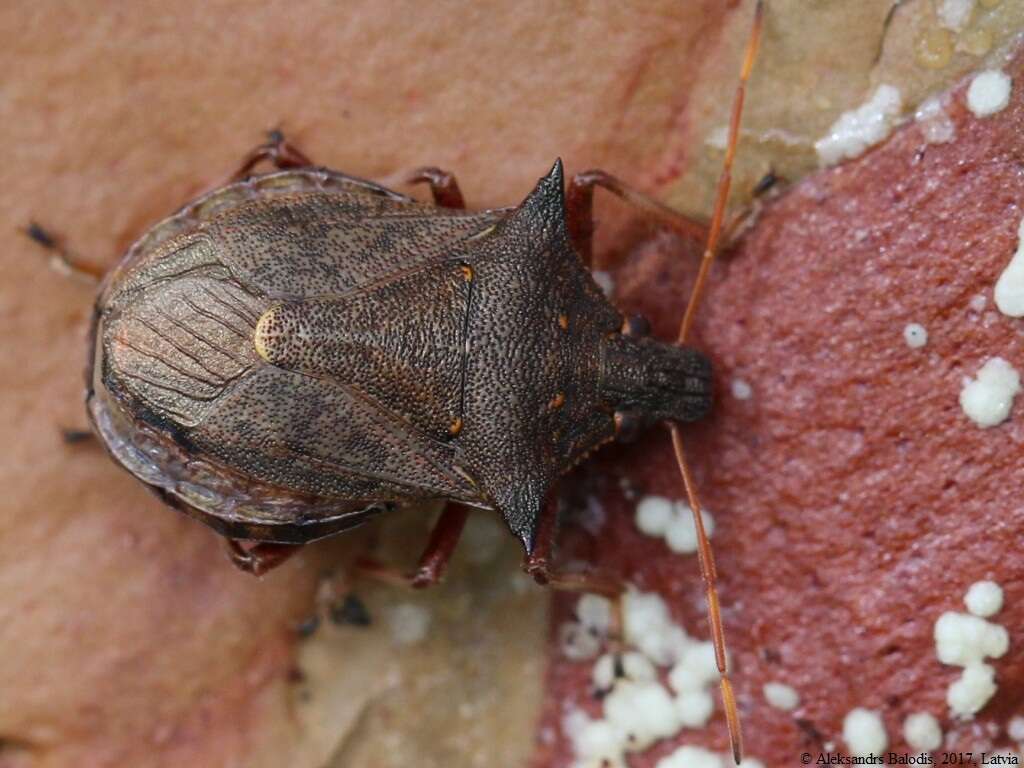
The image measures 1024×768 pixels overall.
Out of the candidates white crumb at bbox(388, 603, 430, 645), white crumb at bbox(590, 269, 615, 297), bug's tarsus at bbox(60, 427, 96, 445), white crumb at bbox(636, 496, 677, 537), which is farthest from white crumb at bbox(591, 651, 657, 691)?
bug's tarsus at bbox(60, 427, 96, 445)

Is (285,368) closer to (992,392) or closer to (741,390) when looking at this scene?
(741,390)

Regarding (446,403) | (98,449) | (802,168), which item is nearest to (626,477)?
(446,403)

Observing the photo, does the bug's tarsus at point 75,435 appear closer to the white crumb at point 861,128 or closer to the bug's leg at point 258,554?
the bug's leg at point 258,554

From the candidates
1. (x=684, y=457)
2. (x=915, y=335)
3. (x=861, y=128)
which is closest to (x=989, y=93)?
(x=861, y=128)

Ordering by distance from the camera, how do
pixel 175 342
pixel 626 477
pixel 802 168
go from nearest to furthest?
pixel 175 342 < pixel 802 168 < pixel 626 477

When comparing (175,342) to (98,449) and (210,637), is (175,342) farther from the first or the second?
(210,637)

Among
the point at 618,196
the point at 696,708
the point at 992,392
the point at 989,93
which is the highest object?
the point at 989,93
